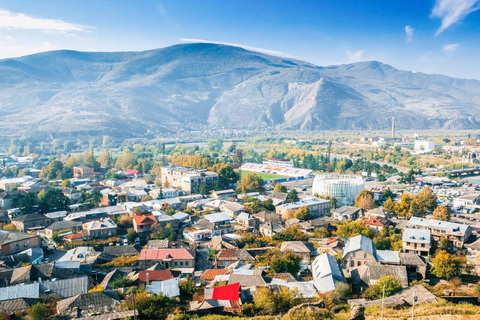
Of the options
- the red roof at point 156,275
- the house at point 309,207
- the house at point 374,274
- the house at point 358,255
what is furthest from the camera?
the house at point 309,207

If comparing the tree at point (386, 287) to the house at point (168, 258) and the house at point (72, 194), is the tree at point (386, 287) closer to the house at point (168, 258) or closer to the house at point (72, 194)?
the house at point (168, 258)

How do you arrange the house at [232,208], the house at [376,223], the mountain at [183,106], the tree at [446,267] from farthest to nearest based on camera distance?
the mountain at [183,106] → the house at [232,208] → the house at [376,223] → the tree at [446,267]

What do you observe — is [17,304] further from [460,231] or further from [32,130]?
[32,130]

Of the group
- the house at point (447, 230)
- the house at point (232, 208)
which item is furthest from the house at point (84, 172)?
the house at point (447, 230)

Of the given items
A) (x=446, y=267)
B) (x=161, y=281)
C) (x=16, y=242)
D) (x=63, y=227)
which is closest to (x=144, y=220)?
(x=63, y=227)

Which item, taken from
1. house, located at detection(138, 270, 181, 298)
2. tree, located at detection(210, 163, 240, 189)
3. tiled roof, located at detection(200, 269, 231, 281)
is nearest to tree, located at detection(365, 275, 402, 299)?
tiled roof, located at detection(200, 269, 231, 281)

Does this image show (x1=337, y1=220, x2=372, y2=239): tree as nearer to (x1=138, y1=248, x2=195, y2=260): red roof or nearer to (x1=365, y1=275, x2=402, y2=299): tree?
(x1=365, y1=275, x2=402, y2=299): tree

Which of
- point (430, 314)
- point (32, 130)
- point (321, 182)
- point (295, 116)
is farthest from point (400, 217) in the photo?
point (295, 116)
